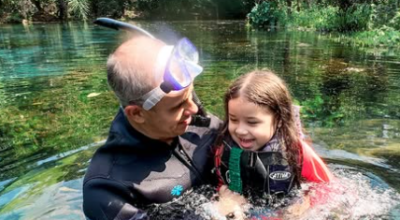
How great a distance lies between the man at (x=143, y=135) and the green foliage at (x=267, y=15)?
24.0 meters

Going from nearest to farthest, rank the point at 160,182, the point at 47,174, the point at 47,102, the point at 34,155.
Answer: the point at 160,182, the point at 47,174, the point at 34,155, the point at 47,102

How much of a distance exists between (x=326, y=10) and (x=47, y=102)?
17.7m

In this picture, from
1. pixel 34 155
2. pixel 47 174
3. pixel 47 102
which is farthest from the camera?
pixel 47 102

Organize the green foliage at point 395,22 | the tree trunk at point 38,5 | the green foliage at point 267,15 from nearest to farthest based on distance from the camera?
the green foliage at point 395,22, the green foliage at point 267,15, the tree trunk at point 38,5

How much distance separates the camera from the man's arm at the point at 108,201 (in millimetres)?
2387

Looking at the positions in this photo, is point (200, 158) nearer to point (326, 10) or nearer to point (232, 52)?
point (232, 52)

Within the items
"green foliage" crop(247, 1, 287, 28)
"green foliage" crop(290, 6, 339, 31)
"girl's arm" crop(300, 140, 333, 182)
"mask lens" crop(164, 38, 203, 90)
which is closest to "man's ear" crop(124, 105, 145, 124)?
"mask lens" crop(164, 38, 203, 90)

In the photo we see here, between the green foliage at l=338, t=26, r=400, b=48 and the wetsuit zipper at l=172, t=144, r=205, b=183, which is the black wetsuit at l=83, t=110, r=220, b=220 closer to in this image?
the wetsuit zipper at l=172, t=144, r=205, b=183

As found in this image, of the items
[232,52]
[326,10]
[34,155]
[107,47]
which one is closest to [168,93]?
[34,155]

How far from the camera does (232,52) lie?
45.3ft

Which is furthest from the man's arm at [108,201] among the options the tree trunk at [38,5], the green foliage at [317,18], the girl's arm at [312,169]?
the tree trunk at [38,5]

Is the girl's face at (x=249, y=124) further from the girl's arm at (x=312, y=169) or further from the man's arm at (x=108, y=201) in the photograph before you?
the man's arm at (x=108, y=201)

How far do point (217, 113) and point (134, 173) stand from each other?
357cm

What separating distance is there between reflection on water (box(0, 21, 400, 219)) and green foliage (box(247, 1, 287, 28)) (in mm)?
13691
